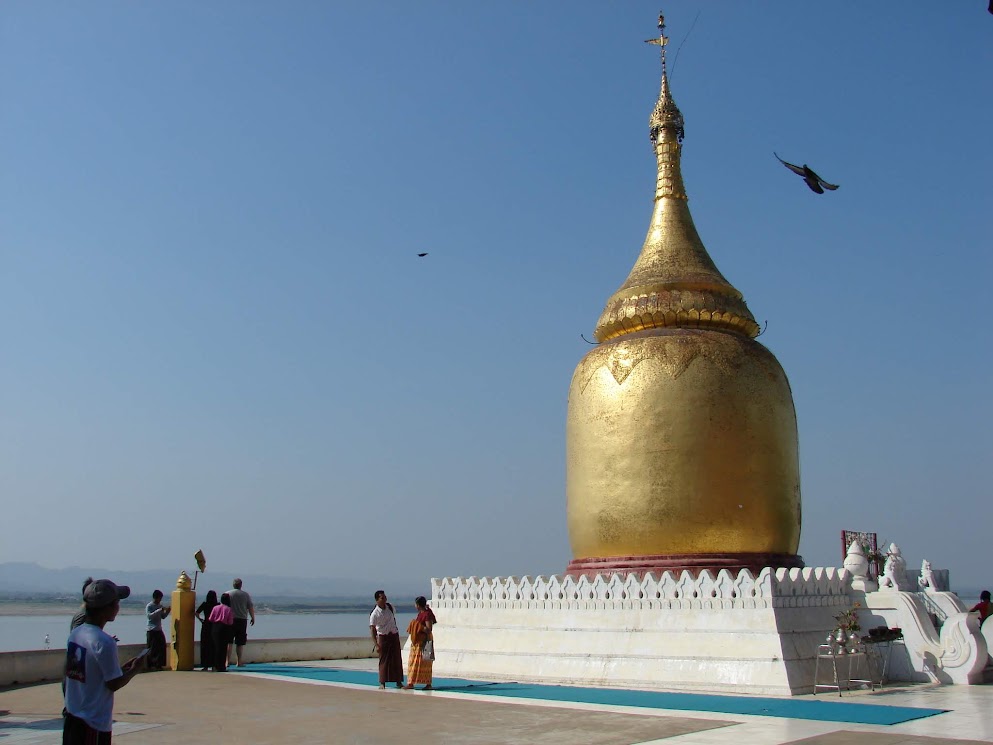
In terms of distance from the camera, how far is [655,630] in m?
17.7

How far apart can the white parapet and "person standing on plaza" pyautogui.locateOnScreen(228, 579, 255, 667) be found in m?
3.93

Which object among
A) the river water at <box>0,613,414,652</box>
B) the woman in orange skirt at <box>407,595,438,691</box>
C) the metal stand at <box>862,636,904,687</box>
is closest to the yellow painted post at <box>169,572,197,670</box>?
the river water at <box>0,613,414,652</box>

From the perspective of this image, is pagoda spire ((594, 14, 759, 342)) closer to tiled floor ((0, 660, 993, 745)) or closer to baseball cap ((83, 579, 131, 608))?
tiled floor ((0, 660, 993, 745))

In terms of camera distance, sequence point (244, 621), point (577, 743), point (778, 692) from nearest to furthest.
A: point (577, 743), point (778, 692), point (244, 621)

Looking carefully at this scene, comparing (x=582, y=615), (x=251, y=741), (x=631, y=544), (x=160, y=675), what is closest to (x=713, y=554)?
(x=631, y=544)

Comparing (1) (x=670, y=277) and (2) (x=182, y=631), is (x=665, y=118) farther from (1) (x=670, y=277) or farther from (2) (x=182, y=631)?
(2) (x=182, y=631)

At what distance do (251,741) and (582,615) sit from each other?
9363 millimetres

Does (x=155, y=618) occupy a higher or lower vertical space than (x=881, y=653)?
higher

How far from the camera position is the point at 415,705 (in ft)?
44.4

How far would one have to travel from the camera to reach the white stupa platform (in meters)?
16.4

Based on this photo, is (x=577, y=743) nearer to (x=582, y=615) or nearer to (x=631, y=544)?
(x=582, y=615)

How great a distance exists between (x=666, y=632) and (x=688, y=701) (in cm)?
304

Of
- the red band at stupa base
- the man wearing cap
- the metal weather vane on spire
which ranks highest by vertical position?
the metal weather vane on spire

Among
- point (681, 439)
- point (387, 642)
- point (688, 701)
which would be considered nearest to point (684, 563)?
point (681, 439)
